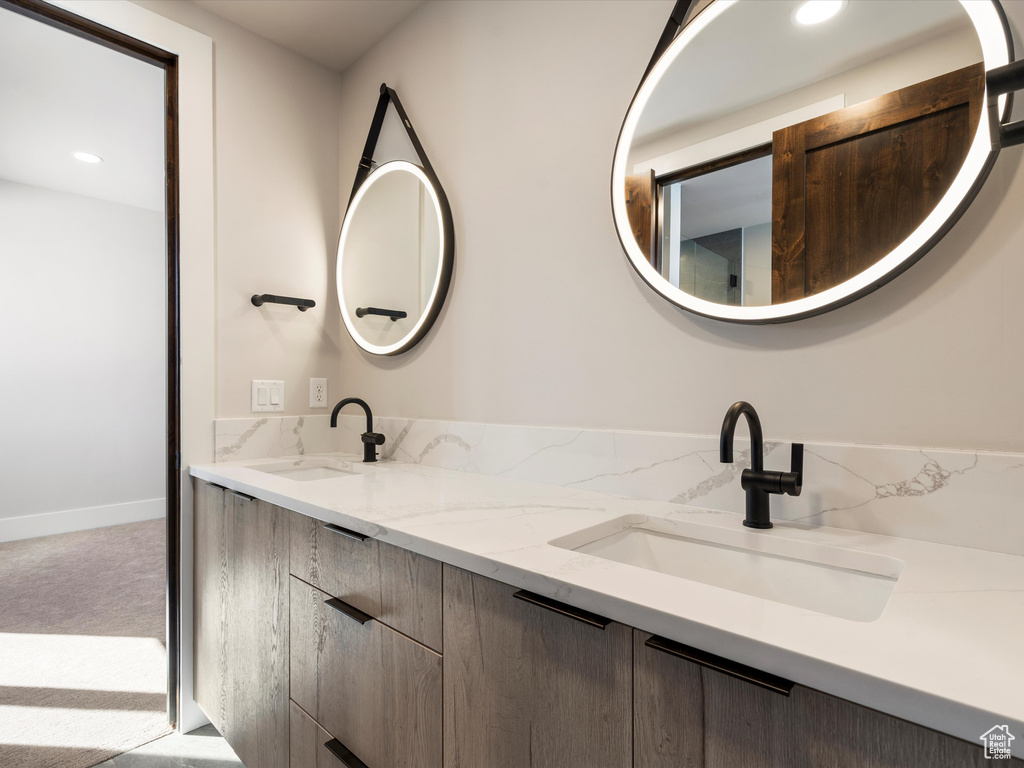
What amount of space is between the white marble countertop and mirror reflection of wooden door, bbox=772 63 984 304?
48 centimetres

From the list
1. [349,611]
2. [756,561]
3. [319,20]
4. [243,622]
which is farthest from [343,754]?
[319,20]

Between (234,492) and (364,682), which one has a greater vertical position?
(234,492)

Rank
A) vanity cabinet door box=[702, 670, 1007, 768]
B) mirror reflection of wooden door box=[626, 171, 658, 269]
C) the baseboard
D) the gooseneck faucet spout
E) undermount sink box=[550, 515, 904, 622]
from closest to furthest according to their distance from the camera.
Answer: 1. vanity cabinet door box=[702, 670, 1007, 768]
2. undermount sink box=[550, 515, 904, 622]
3. the gooseneck faucet spout
4. mirror reflection of wooden door box=[626, 171, 658, 269]
5. the baseboard

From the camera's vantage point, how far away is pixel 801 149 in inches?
39.9

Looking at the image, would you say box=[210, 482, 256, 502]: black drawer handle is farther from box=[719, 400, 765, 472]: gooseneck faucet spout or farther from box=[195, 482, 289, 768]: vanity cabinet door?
box=[719, 400, 765, 472]: gooseneck faucet spout

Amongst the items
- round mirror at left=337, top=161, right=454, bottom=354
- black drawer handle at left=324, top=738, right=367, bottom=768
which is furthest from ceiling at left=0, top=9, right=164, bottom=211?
black drawer handle at left=324, top=738, right=367, bottom=768

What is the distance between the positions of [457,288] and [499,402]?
1.31ft

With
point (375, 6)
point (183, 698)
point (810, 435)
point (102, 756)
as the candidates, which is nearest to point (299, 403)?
point (183, 698)

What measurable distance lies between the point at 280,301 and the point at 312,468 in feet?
1.96

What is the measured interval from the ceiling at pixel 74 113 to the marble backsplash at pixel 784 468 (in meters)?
1.66

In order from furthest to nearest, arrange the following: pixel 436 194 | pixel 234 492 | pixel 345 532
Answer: pixel 436 194
pixel 234 492
pixel 345 532

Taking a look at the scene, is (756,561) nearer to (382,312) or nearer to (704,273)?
(704,273)

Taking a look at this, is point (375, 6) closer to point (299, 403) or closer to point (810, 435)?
point (299, 403)

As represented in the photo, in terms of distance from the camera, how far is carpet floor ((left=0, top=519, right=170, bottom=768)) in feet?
5.32
